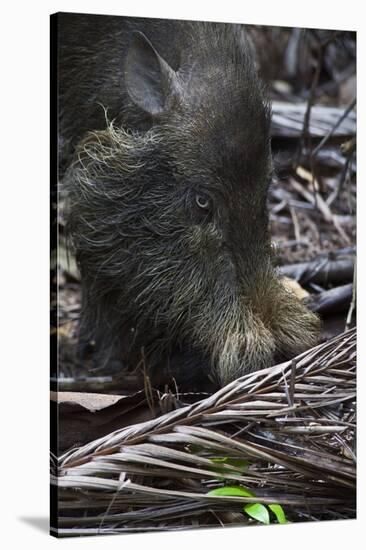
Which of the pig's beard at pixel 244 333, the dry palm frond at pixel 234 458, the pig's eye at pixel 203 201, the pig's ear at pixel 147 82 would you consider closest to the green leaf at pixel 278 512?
the dry palm frond at pixel 234 458

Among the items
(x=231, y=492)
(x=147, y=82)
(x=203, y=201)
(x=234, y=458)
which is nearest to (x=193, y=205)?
(x=203, y=201)

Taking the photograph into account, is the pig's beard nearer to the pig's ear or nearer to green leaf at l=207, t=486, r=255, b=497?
green leaf at l=207, t=486, r=255, b=497

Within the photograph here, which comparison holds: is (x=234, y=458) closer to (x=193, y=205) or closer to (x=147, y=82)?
(x=193, y=205)

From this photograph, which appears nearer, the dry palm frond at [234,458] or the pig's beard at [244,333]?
the dry palm frond at [234,458]

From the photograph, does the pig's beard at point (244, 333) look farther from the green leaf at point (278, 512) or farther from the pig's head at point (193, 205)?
the green leaf at point (278, 512)

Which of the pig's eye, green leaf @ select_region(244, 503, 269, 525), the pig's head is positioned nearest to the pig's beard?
the pig's head

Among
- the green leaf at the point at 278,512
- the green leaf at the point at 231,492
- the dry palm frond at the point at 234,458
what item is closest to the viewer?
the dry palm frond at the point at 234,458

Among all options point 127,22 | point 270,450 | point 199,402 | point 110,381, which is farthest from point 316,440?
point 127,22

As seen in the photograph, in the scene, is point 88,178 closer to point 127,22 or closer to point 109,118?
point 109,118
